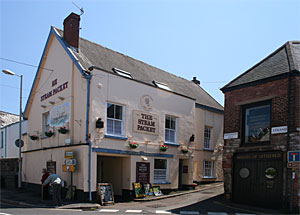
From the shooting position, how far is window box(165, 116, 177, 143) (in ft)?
59.7

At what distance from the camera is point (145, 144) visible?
1653cm

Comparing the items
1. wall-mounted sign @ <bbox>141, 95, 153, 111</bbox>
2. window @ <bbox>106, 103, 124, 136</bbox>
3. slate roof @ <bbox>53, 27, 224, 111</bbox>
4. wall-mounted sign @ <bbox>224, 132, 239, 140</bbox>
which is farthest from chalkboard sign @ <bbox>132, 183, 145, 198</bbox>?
slate roof @ <bbox>53, 27, 224, 111</bbox>

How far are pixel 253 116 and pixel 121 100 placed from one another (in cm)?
664

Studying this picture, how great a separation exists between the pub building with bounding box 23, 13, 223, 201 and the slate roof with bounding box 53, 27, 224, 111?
0.09 metres

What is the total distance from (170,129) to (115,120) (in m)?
4.29

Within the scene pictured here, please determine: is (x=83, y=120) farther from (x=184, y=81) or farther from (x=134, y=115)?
(x=184, y=81)

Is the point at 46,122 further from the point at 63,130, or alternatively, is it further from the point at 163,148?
the point at 163,148

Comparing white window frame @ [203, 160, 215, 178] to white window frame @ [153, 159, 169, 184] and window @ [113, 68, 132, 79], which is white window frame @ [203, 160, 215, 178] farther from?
window @ [113, 68, 132, 79]

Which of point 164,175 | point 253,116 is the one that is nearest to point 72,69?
point 164,175

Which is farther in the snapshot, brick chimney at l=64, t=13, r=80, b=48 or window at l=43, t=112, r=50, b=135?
window at l=43, t=112, r=50, b=135

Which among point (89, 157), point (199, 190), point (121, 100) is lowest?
point (199, 190)

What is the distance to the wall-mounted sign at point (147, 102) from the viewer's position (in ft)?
55.2

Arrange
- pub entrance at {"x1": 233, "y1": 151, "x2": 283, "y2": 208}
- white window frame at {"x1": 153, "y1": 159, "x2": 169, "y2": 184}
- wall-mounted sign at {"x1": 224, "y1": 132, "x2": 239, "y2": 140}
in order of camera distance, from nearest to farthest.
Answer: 1. pub entrance at {"x1": 233, "y1": 151, "x2": 283, "y2": 208}
2. wall-mounted sign at {"x1": 224, "y1": 132, "x2": 239, "y2": 140}
3. white window frame at {"x1": 153, "y1": 159, "x2": 169, "y2": 184}

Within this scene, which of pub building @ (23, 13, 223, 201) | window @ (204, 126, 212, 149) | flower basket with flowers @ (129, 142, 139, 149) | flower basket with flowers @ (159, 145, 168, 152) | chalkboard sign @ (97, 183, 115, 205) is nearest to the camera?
chalkboard sign @ (97, 183, 115, 205)
